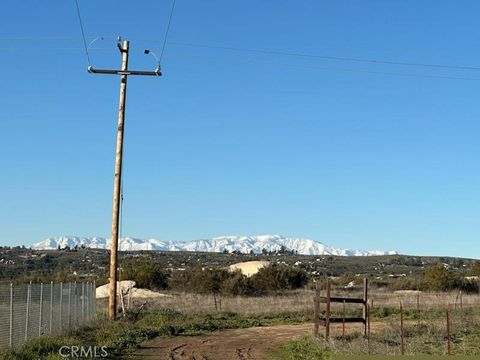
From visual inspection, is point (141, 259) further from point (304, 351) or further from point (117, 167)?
point (304, 351)

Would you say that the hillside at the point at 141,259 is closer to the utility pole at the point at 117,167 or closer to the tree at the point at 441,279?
the tree at the point at 441,279

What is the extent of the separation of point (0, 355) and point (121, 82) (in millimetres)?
16981

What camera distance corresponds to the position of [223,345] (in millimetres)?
26281

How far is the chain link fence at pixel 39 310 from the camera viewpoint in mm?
20344

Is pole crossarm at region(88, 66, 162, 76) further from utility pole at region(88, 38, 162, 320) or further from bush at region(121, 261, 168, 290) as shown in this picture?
bush at region(121, 261, 168, 290)

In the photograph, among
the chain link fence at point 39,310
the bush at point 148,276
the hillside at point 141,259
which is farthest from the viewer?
the hillside at point 141,259

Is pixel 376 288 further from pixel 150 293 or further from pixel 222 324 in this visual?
pixel 222 324

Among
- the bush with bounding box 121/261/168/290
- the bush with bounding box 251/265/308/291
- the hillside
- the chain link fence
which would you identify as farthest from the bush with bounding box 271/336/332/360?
the hillside

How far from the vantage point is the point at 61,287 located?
2747 cm

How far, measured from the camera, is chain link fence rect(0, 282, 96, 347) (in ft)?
66.7

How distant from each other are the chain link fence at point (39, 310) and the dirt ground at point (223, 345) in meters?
3.35

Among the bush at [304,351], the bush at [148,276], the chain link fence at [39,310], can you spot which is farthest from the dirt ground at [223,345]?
the bush at [148,276]

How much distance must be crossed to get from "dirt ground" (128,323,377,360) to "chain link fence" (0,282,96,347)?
3.35m

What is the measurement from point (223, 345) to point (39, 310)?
6751 mm
